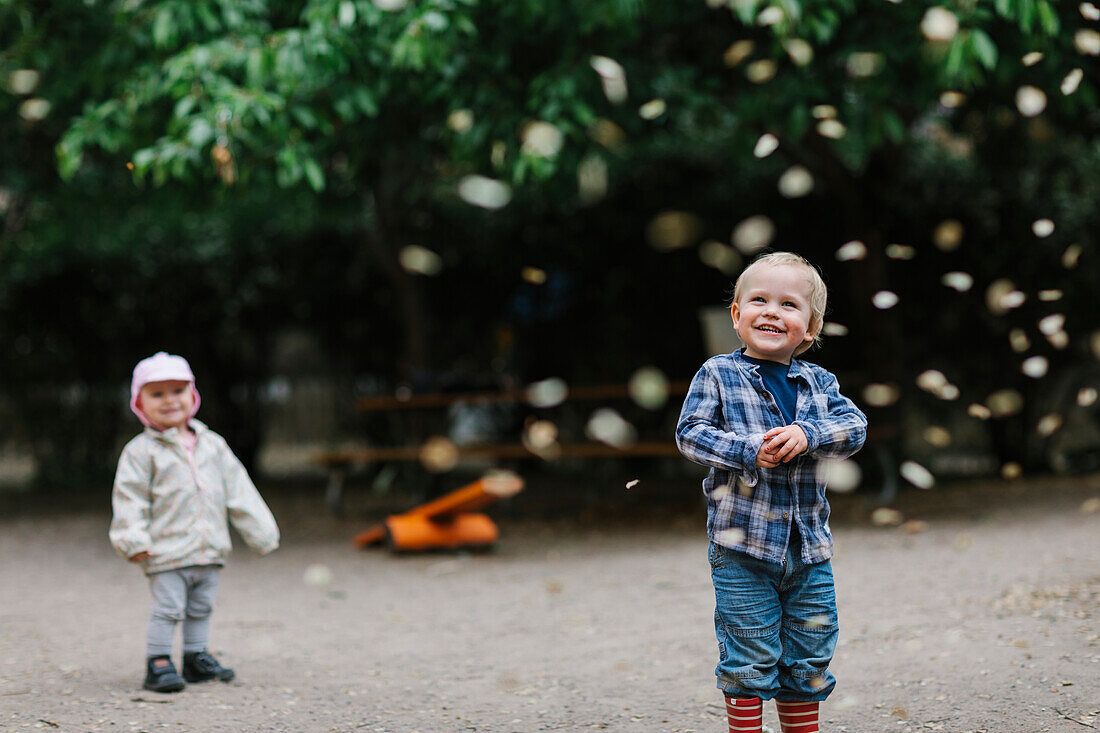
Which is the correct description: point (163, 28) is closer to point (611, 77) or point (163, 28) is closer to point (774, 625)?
point (611, 77)

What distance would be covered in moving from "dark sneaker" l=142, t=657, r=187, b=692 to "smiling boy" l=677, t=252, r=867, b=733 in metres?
1.91

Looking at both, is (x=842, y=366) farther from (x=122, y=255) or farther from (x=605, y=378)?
(x=122, y=255)

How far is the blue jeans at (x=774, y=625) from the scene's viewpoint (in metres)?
2.61

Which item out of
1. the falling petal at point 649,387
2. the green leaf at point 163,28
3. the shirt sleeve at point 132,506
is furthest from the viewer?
the falling petal at point 649,387

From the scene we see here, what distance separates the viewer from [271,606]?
5.34m

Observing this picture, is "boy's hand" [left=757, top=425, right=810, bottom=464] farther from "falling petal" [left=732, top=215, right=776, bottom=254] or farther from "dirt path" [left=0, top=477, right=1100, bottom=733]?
"falling petal" [left=732, top=215, right=776, bottom=254]

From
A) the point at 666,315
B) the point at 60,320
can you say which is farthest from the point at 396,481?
the point at 60,320

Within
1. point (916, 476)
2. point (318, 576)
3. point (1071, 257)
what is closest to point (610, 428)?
point (916, 476)

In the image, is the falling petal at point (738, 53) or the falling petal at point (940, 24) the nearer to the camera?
the falling petal at point (940, 24)

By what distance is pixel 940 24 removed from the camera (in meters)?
5.11

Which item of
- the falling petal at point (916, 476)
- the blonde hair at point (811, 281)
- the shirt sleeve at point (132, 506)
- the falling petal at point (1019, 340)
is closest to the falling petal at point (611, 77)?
the shirt sleeve at point (132, 506)

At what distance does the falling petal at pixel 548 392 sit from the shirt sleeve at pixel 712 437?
21.7 ft

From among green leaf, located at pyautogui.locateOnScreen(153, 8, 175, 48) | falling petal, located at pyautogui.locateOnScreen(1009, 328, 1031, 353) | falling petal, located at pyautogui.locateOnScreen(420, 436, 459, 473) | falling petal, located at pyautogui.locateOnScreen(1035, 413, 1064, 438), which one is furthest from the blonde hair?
falling petal, located at pyautogui.locateOnScreen(1035, 413, 1064, 438)

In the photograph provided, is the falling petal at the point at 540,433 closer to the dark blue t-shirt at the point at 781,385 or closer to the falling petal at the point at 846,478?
the falling petal at the point at 846,478
